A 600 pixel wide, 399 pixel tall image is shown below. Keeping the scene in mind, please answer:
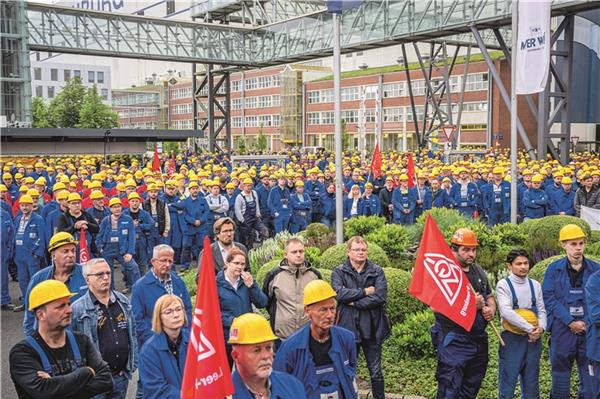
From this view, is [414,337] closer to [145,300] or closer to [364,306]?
[364,306]

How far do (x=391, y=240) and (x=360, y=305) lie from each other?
531cm

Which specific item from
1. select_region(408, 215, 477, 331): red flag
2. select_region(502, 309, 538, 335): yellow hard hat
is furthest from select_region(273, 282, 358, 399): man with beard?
select_region(502, 309, 538, 335): yellow hard hat

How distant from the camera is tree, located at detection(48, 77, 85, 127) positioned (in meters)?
66.2

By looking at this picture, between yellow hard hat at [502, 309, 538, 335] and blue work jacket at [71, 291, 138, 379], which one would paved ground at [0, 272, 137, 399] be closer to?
blue work jacket at [71, 291, 138, 379]

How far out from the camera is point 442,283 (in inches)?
247

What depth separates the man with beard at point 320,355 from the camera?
5.21m

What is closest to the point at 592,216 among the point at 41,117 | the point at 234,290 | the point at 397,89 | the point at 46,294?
the point at 234,290

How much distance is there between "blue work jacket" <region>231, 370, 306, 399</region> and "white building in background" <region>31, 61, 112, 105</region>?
334 ft

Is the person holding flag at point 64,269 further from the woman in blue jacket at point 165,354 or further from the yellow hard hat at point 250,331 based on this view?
the yellow hard hat at point 250,331

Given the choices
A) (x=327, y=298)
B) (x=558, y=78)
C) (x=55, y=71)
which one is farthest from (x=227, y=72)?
(x=55, y=71)

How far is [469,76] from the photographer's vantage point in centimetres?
6394

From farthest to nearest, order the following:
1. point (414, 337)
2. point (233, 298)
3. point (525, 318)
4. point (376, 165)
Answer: point (376, 165)
point (414, 337)
point (233, 298)
point (525, 318)

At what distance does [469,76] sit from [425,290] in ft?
199

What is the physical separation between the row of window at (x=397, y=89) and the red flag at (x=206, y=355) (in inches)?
1839
